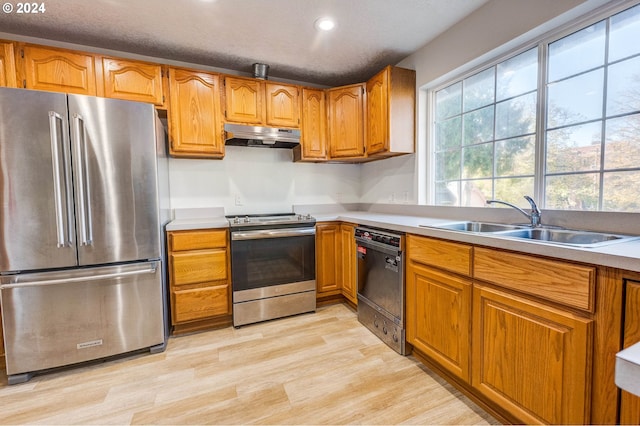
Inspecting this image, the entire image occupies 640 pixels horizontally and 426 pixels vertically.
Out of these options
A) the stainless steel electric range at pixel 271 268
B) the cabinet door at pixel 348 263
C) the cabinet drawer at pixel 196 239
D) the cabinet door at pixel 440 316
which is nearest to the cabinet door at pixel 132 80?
the cabinet drawer at pixel 196 239

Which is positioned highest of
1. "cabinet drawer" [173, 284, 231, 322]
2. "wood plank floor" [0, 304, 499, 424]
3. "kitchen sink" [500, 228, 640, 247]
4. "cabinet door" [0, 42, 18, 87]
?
"cabinet door" [0, 42, 18, 87]

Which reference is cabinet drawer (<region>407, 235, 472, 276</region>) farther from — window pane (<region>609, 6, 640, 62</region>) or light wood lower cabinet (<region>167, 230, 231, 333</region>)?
A: light wood lower cabinet (<region>167, 230, 231, 333</region>)

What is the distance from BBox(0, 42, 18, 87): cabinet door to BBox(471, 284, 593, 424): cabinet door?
3402 mm

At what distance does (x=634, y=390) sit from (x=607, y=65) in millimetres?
1825

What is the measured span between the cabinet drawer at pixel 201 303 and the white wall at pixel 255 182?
93cm

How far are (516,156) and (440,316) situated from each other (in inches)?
49.0

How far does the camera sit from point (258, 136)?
2609mm

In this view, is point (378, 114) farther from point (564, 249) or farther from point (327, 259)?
point (564, 249)

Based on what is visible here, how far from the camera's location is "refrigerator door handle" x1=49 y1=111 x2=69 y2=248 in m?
1.76

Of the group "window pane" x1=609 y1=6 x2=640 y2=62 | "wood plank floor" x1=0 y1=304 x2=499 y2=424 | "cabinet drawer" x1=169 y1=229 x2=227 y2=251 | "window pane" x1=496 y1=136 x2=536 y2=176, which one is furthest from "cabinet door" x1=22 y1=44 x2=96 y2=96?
"window pane" x1=609 y1=6 x2=640 y2=62

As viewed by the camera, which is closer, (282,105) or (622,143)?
(622,143)

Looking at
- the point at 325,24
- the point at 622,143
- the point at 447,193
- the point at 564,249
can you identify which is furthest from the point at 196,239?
the point at 622,143

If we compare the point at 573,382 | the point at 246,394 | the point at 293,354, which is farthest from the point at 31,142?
the point at 573,382

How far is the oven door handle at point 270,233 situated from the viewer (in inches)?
96.1
